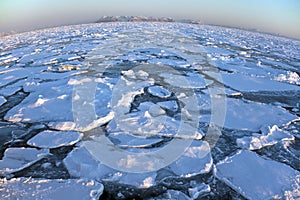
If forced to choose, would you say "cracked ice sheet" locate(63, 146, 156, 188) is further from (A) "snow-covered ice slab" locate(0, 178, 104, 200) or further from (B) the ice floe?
(B) the ice floe

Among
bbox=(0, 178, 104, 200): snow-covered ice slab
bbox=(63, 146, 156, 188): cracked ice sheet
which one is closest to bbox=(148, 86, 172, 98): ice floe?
bbox=(63, 146, 156, 188): cracked ice sheet

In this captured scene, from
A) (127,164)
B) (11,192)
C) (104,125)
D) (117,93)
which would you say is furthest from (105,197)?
(117,93)

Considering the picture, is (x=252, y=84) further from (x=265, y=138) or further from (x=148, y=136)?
(x=148, y=136)

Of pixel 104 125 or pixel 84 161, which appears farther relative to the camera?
pixel 104 125

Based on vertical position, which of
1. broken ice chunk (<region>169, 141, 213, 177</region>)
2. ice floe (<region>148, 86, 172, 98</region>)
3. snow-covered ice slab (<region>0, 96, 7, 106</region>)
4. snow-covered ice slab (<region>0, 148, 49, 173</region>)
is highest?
ice floe (<region>148, 86, 172, 98</region>)

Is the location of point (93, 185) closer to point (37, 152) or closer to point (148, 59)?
point (37, 152)

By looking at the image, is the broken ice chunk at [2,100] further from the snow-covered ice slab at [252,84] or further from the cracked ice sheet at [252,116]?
the snow-covered ice slab at [252,84]

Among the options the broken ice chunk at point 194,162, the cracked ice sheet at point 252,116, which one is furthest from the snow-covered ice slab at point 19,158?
the cracked ice sheet at point 252,116

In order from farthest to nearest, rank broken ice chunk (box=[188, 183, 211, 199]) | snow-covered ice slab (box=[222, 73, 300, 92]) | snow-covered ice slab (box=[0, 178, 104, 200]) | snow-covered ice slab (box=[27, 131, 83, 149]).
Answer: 1. snow-covered ice slab (box=[222, 73, 300, 92])
2. snow-covered ice slab (box=[27, 131, 83, 149])
3. broken ice chunk (box=[188, 183, 211, 199])
4. snow-covered ice slab (box=[0, 178, 104, 200])
